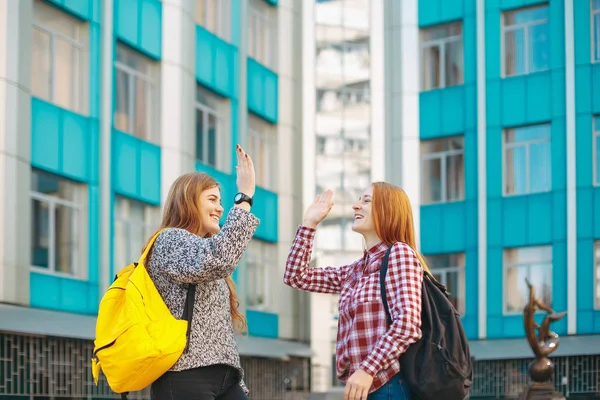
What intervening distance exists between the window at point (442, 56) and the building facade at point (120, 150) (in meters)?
3.68

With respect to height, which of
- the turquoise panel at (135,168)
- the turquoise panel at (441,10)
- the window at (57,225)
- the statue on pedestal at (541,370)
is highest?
the turquoise panel at (441,10)

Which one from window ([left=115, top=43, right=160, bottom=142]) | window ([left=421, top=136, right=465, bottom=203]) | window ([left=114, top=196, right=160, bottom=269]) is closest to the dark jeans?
window ([left=114, top=196, right=160, bottom=269])

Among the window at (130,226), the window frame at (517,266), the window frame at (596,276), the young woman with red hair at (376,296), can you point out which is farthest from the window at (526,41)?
the young woman with red hair at (376,296)

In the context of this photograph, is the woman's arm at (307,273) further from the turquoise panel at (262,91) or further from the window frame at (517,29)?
the window frame at (517,29)

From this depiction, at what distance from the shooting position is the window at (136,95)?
82.6 feet

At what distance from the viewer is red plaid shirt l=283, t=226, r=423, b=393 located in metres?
4.76

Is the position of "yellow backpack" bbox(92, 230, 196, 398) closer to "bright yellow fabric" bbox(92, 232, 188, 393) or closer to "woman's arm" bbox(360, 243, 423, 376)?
"bright yellow fabric" bbox(92, 232, 188, 393)

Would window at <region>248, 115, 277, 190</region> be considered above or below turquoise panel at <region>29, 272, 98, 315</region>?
above

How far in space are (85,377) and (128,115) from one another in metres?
5.89

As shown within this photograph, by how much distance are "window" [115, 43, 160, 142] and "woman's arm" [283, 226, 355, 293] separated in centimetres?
1969

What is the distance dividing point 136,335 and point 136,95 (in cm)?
2145

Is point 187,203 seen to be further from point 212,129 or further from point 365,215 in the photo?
point 212,129

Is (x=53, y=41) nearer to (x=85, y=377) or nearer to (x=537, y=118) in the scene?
(x=85, y=377)

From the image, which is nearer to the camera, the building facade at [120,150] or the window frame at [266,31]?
the building facade at [120,150]
